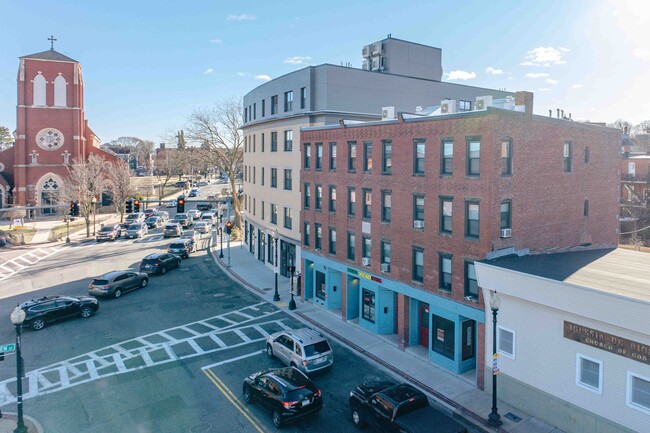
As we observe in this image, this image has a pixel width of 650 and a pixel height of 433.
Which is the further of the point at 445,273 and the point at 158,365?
the point at 445,273

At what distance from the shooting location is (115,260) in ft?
148

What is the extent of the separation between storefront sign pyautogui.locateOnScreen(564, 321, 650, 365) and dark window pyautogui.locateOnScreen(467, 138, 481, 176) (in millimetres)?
7324

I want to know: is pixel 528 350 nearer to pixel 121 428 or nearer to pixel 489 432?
pixel 489 432

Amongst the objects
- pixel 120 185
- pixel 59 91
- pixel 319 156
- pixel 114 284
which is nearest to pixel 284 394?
pixel 319 156

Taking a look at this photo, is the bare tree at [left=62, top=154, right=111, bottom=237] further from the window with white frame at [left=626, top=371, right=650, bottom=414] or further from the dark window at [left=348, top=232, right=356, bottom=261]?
the window with white frame at [left=626, top=371, right=650, bottom=414]

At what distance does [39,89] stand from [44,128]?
6507 millimetres

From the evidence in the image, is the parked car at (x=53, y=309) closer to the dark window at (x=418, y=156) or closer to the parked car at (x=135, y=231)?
the dark window at (x=418, y=156)

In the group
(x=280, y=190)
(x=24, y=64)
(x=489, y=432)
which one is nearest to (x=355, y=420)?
(x=489, y=432)

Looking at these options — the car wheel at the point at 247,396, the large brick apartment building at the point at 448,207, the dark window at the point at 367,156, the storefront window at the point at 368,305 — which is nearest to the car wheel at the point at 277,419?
the car wheel at the point at 247,396

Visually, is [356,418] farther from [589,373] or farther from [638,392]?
[638,392]

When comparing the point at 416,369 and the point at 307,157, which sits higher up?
the point at 307,157

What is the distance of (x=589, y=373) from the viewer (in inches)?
600

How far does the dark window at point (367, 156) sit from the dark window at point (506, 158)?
8.09m

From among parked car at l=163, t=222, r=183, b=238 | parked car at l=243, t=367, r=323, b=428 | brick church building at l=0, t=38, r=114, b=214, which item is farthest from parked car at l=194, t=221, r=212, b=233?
parked car at l=243, t=367, r=323, b=428
